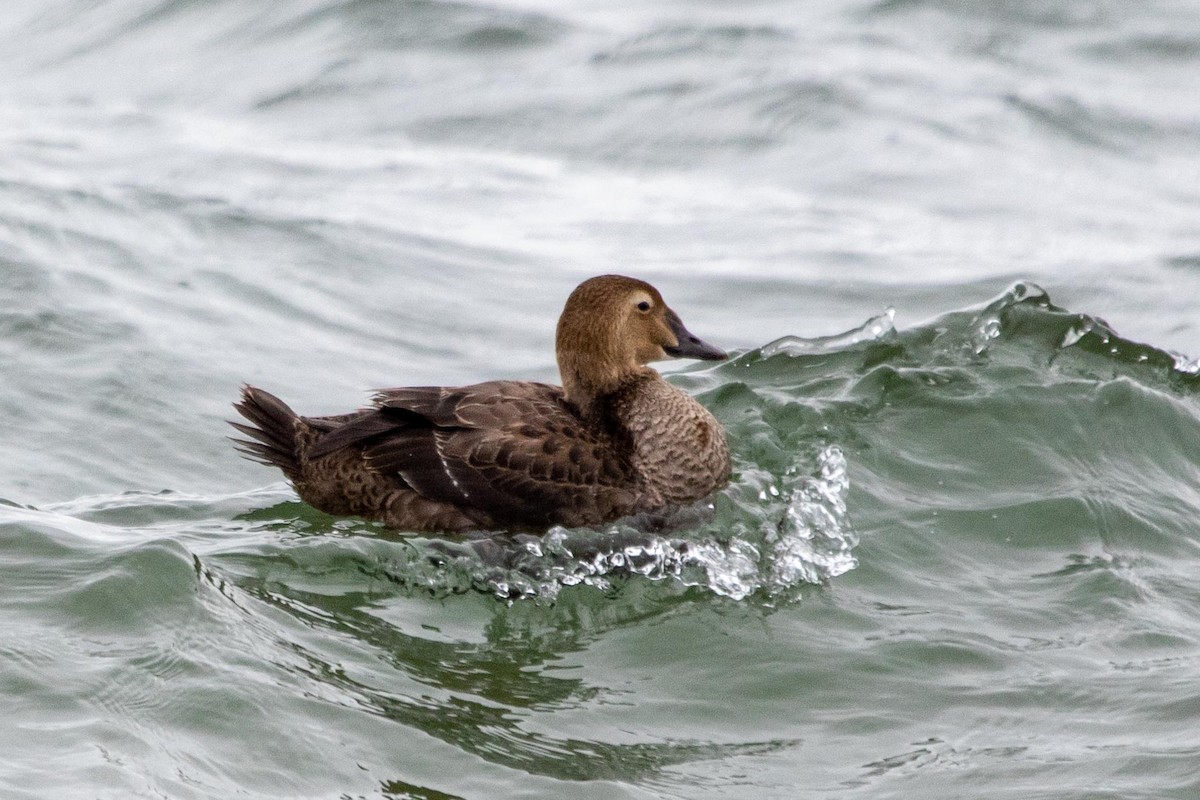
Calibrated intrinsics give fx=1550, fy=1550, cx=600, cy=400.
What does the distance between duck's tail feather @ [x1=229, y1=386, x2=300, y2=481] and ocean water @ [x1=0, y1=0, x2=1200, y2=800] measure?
0.87 feet

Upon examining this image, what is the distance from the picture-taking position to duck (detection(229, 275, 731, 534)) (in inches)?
250

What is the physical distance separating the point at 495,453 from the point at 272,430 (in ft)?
3.44

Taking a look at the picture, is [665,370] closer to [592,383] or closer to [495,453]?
[592,383]

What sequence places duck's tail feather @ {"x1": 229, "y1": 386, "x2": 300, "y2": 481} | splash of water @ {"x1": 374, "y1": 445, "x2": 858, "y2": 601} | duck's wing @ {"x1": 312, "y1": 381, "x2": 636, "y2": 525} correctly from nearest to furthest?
splash of water @ {"x1": 374, "y1": 445, "x2": 858, "y2": 601} → duck's wing @ {"x1": 312, "y1": 381, "x2": 636, "y2": 525} → duck's tail feather @ {"x1": 229, "y1": 386, "x2": 300, "y2": 481}

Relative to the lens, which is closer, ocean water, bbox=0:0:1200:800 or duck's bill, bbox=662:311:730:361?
ocean water, bbox=0:0:1200:800

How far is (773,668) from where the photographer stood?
535cm

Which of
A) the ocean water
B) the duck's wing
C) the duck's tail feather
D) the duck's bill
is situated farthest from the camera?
the duck's bill

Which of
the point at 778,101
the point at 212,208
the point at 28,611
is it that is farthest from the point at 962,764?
the point at 778,101

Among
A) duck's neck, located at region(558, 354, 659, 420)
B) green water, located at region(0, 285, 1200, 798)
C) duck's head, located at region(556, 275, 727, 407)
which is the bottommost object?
green water, located at region(0, 285, 1200, 798)

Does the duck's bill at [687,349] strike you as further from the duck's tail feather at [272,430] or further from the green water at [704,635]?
the duck's tail feather at [272,430]

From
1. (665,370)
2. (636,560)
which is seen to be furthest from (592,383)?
(665,370)

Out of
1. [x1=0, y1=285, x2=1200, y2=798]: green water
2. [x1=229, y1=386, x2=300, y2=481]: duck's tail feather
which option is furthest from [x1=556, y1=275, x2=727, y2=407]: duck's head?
[x1=229, y1=386, x2=300, y2=481]: duck's tail feather

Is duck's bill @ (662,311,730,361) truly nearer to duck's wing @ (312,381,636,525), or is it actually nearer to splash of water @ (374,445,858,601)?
duck's wing @ (312,381,636,525)

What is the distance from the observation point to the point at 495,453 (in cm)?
634
